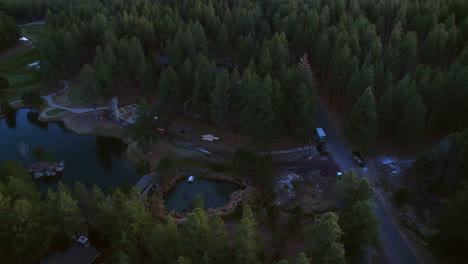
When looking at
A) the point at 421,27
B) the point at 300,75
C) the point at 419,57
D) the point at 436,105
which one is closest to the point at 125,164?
the point at 300,75

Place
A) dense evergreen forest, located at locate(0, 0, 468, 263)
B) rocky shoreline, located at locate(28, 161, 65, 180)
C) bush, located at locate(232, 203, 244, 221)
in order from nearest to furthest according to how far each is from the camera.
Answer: dense evergreen forest, located at locate(0, 0, 468, 263), bush, located at locate(232, 203, 244, 221), rocky shoreline, located at locate(28, 161, 65, 180)

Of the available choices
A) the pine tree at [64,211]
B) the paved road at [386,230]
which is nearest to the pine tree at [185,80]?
the paved road at [386,230]

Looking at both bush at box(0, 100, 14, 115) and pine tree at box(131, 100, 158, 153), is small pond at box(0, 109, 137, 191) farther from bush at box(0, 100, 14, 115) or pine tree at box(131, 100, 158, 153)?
pine tree at box(131, 100, 158, 153)

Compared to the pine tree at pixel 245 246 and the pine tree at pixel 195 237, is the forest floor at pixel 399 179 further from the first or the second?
the pine tree at pixel 195 237

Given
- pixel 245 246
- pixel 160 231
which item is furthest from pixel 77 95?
pixel 245 246

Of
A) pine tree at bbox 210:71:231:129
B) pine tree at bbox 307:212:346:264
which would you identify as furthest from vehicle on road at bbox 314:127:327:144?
pine tree at bbox 307:212:346:264

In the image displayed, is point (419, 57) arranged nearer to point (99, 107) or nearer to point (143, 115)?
point (143, 115)
